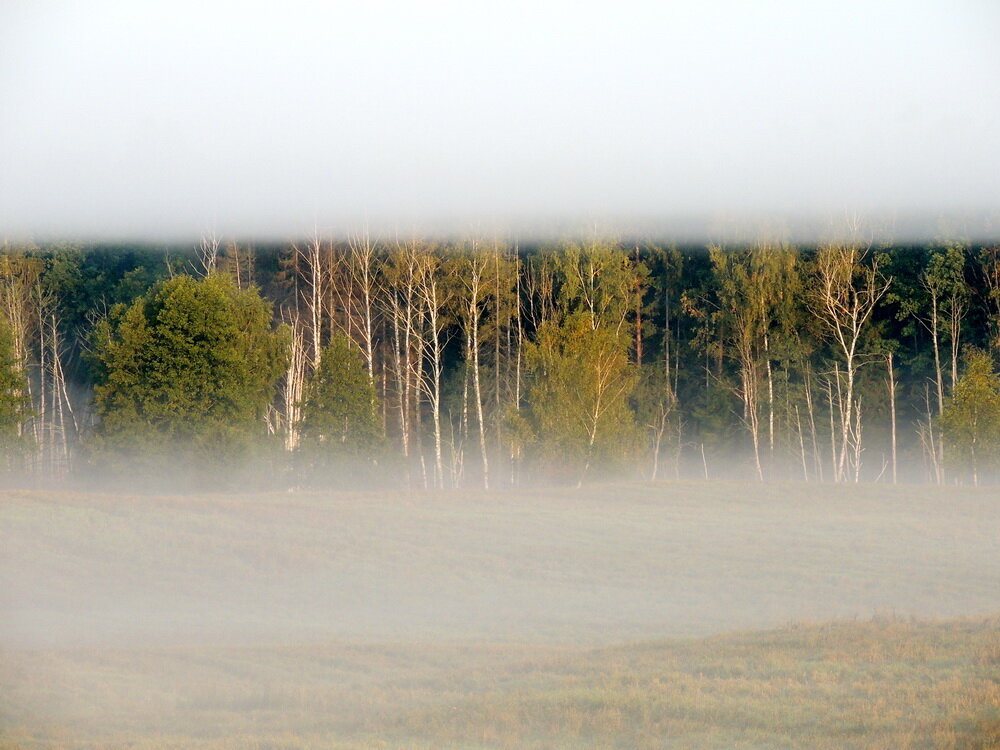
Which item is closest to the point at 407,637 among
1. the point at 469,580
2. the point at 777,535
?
the point at 469,580

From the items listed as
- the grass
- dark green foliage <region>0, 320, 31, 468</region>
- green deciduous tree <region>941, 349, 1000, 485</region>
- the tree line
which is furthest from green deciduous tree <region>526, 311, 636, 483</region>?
the grass

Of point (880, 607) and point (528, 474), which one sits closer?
point (880, 607)

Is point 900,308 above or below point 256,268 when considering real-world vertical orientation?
below

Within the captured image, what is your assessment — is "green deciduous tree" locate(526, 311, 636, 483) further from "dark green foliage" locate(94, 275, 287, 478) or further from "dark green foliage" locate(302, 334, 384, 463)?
"dark green foliage" locate(94, 275, 287, 478)

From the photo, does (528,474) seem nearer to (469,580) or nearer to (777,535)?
(777,535)

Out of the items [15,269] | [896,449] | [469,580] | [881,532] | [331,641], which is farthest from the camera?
[15,269]

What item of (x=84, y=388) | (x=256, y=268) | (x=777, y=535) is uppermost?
(x=256, y=268)

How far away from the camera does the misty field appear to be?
1275 cm

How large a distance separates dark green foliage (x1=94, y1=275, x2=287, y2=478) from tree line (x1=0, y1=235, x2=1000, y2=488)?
83 millimetres

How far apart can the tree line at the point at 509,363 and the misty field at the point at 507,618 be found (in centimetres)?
453

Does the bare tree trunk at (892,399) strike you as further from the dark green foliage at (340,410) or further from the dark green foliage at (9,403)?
the dark green foliage at (9,403)

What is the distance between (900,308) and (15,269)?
40373 mm

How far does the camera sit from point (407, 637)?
2148 centimetres

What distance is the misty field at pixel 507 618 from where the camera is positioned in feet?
41.8
